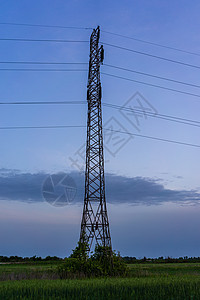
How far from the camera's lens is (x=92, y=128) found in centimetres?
2902

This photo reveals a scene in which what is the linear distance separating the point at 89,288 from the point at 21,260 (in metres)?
47.6

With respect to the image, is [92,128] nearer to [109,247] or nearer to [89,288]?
[109,247]

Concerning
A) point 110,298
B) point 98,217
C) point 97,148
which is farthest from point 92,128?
point 110,298

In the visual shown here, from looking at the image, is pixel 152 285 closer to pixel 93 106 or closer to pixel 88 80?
pixel 93 106

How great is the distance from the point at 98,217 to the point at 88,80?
14.1m

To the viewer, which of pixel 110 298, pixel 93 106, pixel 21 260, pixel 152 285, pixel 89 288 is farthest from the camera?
pixel 21 260

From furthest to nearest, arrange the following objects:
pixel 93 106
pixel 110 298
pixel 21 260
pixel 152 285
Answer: pixel 21 260 < pixel 93 106 < pixel 152 285 < pixel 110 298

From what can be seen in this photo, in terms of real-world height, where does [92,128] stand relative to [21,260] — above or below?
above

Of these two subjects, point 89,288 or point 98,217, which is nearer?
point 89,288

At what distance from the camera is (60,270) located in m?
26.4

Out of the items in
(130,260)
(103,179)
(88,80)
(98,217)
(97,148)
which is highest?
(88,80)

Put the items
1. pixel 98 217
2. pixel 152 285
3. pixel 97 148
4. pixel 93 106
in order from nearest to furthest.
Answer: pixel 152 285
pixel 98 217
pixel 97 148
pixel 93 106

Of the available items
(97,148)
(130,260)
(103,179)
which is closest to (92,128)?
(97,148)

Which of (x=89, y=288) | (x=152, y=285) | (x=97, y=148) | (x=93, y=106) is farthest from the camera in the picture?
(x=93, y=106)
